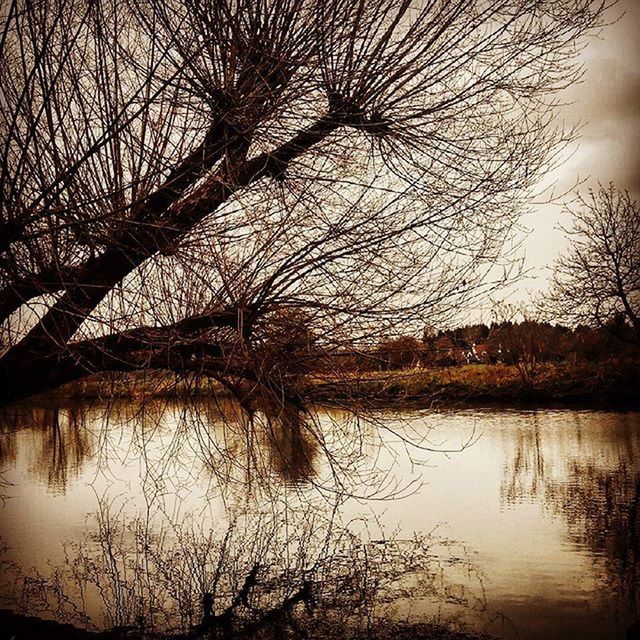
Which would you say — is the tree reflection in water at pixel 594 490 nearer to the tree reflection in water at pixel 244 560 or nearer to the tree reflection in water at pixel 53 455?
the tree reflection in water at pixel 244 560

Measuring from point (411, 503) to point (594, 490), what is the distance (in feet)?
8.18

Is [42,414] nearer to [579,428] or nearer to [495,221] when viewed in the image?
[579,428]

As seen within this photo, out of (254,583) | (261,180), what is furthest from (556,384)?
(261,180)

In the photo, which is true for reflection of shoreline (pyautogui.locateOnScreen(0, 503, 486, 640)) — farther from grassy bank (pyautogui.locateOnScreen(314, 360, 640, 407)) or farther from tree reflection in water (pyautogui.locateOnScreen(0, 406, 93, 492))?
grassy bank (pyautogui.locateOnScreen(314, 360, 640, 407))

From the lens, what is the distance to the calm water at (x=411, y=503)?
4953mm

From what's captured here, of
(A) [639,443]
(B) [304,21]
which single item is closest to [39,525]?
(B) [304,21]

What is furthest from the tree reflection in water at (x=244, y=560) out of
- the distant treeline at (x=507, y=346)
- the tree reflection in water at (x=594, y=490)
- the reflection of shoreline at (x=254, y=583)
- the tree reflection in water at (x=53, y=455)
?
the tree reflection in water at (x=53, y=455)

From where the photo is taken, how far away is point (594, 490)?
906cm

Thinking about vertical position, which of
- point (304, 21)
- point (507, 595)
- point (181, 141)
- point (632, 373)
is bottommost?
point (507, 595)

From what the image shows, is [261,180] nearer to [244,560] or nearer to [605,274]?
[244,560]

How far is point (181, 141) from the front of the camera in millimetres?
3582

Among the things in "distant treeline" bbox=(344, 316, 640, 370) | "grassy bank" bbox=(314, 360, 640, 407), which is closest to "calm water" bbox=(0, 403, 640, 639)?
"distant treeline" bbox=(344, 316, 640, 370)

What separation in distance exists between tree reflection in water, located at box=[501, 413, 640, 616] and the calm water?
0.10 feet

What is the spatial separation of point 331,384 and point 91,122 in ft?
7.45
